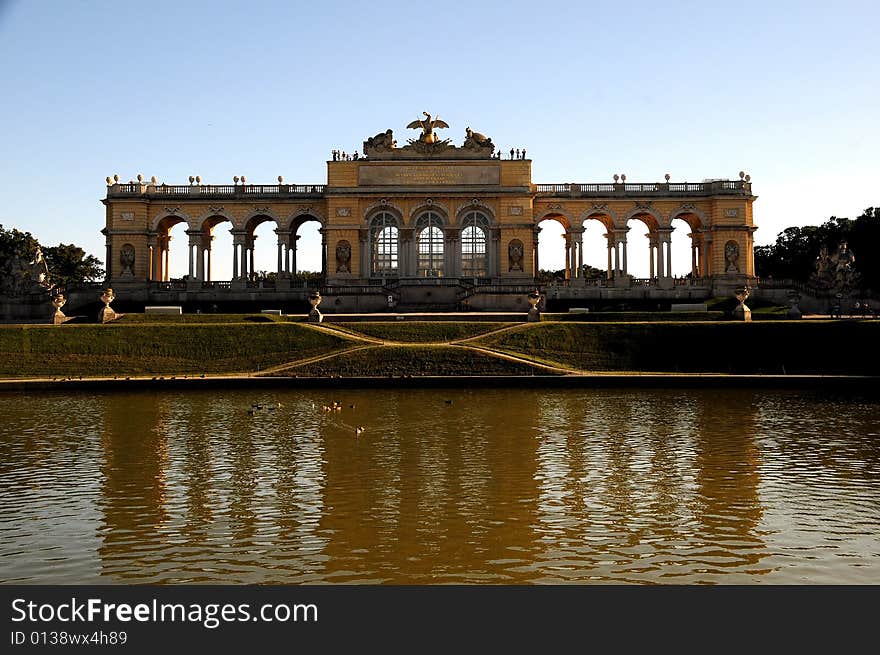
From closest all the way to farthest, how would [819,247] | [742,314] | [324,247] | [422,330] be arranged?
1. [422,330]
2. [742,314]
3. [324,247]
4. [819,247]

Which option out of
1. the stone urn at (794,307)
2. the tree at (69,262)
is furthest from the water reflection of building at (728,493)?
the tree at (69,262)

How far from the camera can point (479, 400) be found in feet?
109

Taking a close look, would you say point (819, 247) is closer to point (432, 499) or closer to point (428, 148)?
point (428, 148)

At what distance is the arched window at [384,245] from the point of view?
71000 mm

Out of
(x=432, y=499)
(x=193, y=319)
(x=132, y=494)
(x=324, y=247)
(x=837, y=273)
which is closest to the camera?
(x=432, y=499)

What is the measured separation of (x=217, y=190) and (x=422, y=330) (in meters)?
34.0

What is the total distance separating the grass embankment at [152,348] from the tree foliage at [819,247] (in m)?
55.4

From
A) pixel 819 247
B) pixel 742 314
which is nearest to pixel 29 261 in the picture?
pixel 742 314

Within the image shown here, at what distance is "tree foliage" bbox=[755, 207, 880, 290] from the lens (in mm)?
75062

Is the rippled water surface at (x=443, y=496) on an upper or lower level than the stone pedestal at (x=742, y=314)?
lower

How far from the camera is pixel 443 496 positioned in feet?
54.9

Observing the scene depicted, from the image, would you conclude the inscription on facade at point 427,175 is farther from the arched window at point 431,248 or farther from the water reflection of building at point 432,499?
the water reflection of building at point 432,499
